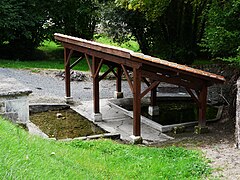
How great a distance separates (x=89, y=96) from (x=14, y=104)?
675 cm

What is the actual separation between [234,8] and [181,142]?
168 inches

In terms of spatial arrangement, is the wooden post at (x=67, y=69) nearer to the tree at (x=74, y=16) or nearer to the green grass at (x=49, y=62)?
the green grass at (x=49, y=62)

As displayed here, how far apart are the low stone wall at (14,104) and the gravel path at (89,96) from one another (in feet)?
12.7

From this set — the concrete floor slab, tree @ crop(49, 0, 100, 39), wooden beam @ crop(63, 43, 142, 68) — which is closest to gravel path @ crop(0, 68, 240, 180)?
the concrete floor slab

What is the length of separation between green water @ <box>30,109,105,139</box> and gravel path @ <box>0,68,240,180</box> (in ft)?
4.02

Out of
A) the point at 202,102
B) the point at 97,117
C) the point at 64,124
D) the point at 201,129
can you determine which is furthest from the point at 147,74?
the point at 64,124

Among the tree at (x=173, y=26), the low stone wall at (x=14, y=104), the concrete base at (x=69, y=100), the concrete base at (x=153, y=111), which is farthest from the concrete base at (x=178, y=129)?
the tree at (x=173, y=26)

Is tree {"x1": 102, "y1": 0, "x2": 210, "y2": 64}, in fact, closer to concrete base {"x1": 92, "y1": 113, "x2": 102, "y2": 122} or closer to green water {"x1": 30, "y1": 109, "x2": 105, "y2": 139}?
green water {"x1": 30, "y1": 109, "x2": 105, "y2": 139}

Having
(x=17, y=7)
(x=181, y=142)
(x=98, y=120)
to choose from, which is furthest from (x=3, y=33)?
(x=181, y=142)

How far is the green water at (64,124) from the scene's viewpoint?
35.7 feet

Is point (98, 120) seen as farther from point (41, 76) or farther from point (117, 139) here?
point (41, 76)

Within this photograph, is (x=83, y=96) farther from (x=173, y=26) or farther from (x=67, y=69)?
(x=173, y=26)

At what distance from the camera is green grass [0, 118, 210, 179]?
424 cm

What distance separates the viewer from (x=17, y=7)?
22.0 m
